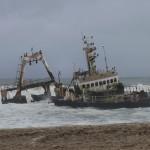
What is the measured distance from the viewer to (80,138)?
27.8 ft

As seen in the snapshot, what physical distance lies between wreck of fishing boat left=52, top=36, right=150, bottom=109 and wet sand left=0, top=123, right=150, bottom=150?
31.7m

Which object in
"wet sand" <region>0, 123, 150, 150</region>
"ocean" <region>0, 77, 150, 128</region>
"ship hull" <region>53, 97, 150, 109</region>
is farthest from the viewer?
"ship hull" <region>53, 97, 150, 109</region>

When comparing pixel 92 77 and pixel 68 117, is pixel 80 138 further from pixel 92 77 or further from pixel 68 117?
pixel 92 77

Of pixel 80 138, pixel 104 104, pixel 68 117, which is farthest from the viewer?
pixel 104 104

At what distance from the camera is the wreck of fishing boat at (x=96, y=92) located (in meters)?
41.4

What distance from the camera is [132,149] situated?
723cm

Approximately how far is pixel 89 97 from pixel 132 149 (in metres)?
36.4

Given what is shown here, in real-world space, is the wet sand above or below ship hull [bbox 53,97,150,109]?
below

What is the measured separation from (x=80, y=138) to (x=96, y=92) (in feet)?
116

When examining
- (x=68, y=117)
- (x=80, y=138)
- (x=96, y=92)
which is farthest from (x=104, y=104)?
(x=80, y=138)

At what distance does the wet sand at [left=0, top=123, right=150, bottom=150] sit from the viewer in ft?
25.2

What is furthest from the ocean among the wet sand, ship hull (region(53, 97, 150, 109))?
the wet sand

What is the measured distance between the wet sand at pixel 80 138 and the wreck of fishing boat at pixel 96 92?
104 feet

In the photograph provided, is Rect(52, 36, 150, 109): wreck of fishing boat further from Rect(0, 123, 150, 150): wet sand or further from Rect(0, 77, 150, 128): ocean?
Rect(0, 123, 150, 150): wet sand
